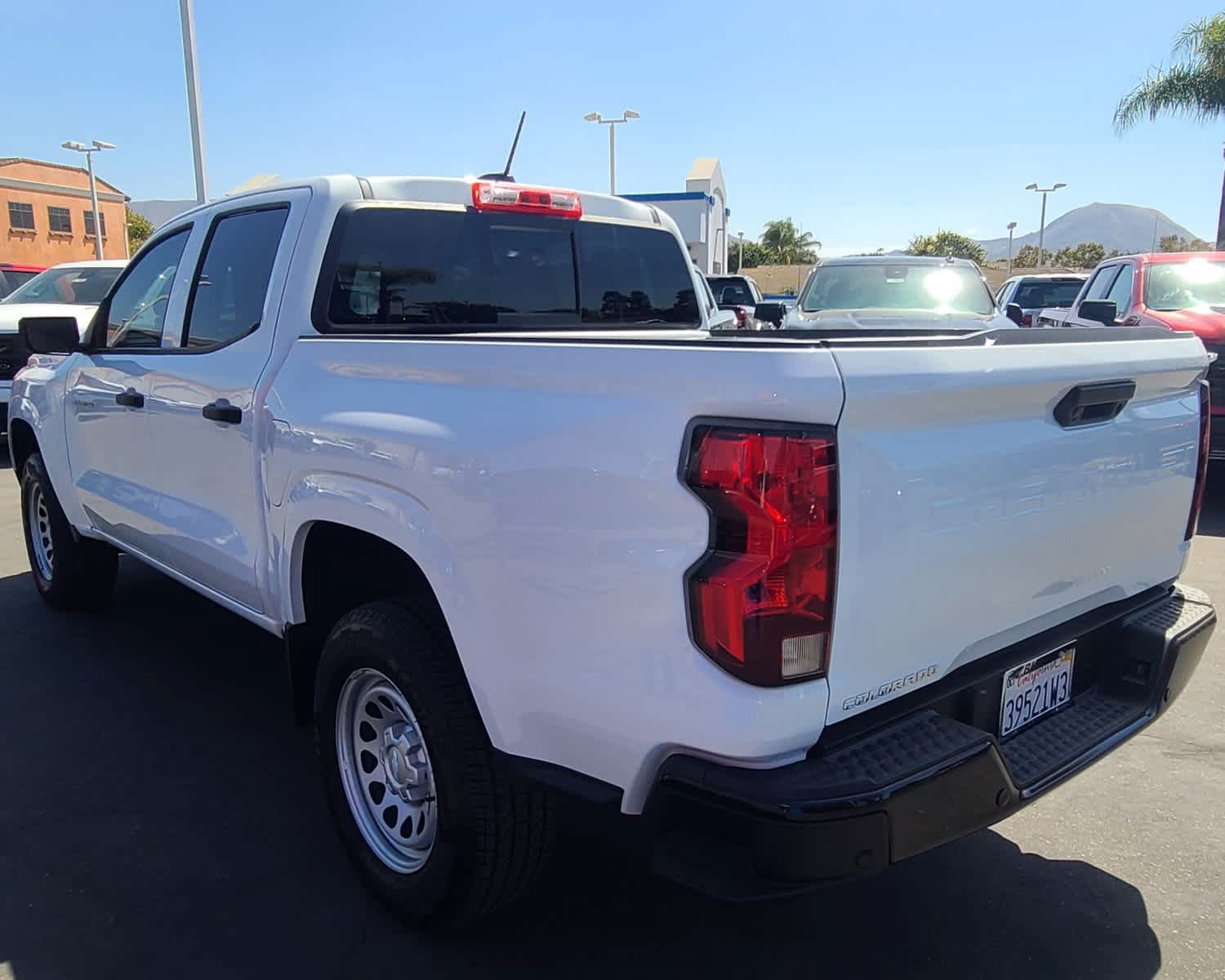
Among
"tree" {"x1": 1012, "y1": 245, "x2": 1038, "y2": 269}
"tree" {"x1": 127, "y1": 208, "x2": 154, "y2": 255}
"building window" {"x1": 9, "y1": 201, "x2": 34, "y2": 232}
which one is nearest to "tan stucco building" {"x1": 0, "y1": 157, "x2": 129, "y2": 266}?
"building window" {"x1": 9, "y1": 201, "x2": 34, "y2": 232}

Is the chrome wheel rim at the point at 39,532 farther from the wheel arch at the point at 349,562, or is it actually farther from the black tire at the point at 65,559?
the wheel arch at the point at 349,562

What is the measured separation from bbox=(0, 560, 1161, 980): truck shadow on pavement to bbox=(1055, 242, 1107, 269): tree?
6058cm

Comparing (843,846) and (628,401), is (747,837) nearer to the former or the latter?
(843,846)

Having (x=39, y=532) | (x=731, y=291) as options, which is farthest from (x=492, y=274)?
(x=731, y=291)

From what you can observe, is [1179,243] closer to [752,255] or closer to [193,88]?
[752,255]

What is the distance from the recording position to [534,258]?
3650 millimetres

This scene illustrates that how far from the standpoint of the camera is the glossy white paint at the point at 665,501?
1792mm

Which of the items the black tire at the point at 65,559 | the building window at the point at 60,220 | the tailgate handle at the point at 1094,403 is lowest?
the black tire at the point at 65,559

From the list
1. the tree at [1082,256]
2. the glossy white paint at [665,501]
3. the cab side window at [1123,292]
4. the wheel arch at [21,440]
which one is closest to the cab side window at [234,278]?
the glossy white paint at [665,501]

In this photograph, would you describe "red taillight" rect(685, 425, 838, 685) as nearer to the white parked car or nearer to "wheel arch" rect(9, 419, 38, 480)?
"wheel arch" rect(9, 419, 38, 480)

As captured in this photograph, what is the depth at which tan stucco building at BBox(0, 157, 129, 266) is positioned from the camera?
42969 mm

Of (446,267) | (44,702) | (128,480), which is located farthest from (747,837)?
(44,702)

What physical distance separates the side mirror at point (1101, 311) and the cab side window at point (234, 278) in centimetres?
696

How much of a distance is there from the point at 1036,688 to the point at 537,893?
57.5 inches
